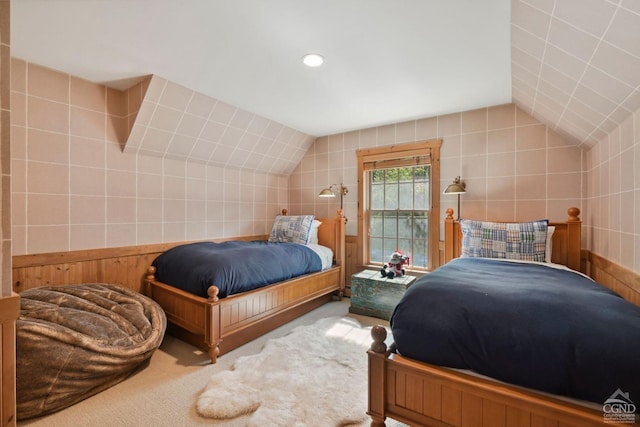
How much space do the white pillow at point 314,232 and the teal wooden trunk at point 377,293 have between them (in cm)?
82

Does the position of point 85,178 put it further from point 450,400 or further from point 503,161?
point 503,161

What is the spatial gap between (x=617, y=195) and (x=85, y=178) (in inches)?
166

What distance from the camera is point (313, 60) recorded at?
217 cm

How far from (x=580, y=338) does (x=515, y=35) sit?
1729mm

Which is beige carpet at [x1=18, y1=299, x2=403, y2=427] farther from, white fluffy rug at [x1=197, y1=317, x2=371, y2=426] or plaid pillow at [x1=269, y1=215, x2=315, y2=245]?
plaid pillow at [x1=269, y1=215, x2=315, y2=245]

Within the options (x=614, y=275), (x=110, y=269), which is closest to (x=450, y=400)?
(x=614, y=275)

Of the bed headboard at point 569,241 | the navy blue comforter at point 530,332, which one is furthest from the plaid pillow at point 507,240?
the navy blue comforter at point 530,332

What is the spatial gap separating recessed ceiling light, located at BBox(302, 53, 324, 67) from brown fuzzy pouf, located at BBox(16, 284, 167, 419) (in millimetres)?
2328

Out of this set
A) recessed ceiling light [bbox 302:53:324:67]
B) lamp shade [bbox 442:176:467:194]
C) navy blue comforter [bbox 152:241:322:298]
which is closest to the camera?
recessed ceiling light [bbox 302:53:324:67]

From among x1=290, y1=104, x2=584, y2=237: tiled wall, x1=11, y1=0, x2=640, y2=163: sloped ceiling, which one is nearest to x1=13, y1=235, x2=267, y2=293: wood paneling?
x1=11, y1=0, x2=640, y2=163: sloped ceiling

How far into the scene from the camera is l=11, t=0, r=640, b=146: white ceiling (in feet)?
4.93

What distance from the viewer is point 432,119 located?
11.3 feet

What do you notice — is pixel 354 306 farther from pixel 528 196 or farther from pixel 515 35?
pixel 515 35

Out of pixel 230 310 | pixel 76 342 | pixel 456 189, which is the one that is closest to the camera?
pixel 76 342
